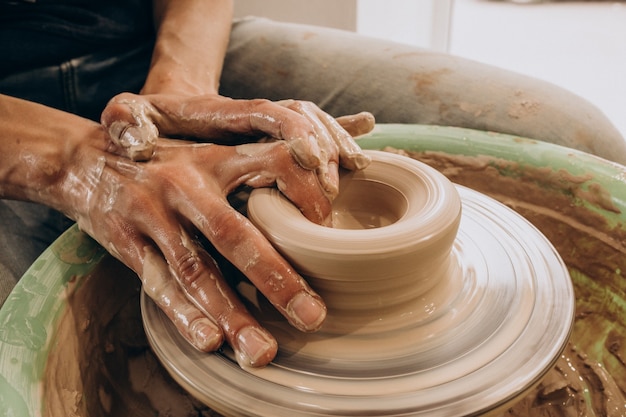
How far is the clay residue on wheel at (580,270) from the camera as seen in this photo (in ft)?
3.23

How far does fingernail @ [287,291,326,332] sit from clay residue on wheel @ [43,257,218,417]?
1.13 feet

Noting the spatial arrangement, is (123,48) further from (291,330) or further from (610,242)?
(610,242)

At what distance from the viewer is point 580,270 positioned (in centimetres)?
110

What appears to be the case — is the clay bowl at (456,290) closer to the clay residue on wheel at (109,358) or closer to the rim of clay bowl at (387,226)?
the clay residue on wheel at (109,358)

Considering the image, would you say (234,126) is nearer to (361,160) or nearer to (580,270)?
(361,160)

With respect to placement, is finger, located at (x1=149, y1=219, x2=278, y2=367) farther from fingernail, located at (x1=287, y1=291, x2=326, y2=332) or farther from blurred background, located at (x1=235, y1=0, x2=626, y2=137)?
blurred background, located at (x1=235, y1=0, x2=626, y2=137)

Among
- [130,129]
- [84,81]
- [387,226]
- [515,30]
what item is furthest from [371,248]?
[515,30]

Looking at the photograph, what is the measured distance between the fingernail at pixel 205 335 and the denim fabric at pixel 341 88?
1.54 feet

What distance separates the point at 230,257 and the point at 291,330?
13cm

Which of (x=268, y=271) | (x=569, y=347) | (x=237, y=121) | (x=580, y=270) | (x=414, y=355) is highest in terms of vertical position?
Result: (x=237, y=121)

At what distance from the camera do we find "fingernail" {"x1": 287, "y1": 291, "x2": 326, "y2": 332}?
0.71m

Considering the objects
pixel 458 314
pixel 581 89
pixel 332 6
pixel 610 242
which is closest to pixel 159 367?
pixel 458 314

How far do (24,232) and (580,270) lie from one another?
1088 mm

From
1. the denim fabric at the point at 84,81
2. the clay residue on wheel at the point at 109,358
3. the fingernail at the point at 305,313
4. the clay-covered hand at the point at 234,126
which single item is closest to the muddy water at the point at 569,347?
the clay residue on wheel at the point at 109,358
